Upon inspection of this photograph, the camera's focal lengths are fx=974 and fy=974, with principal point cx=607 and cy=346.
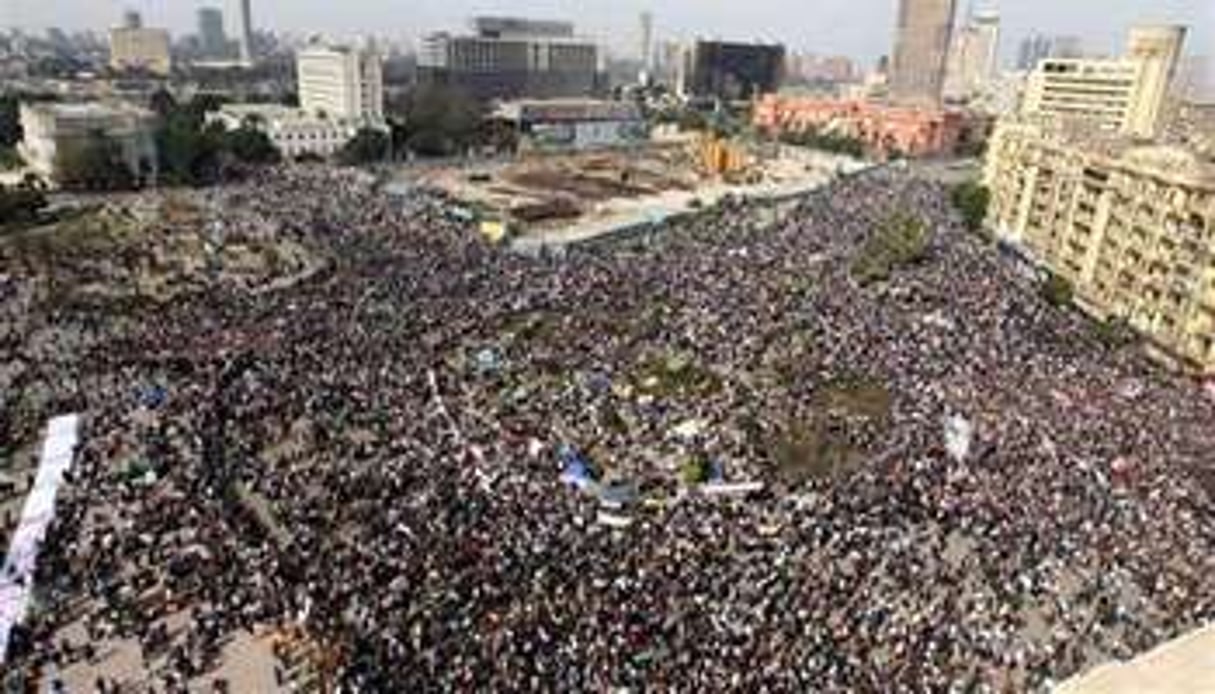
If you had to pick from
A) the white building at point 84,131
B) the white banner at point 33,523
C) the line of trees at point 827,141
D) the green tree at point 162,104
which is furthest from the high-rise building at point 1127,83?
the white banner at point 33,523

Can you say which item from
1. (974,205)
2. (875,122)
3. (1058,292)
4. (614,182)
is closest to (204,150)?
(614,182)

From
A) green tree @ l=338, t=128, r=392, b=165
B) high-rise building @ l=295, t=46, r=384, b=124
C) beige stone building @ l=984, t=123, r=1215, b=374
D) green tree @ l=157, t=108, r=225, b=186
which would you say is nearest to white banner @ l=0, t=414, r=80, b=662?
beige stone building @ l=984, t=123, r=1215, b=374

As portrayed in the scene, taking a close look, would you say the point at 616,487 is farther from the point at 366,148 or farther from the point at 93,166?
the point at 366,148

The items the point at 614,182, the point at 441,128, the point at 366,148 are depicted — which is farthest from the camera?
the point at 441,128

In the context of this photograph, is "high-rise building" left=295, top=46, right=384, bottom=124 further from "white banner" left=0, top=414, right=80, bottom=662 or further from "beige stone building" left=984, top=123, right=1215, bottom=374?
"white banner" left=0, top=414, right=80, bottom=662

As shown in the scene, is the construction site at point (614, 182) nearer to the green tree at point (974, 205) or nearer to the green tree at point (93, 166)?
the green tree at point (974, 205)

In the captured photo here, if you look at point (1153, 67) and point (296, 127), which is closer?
point (296, 127)
